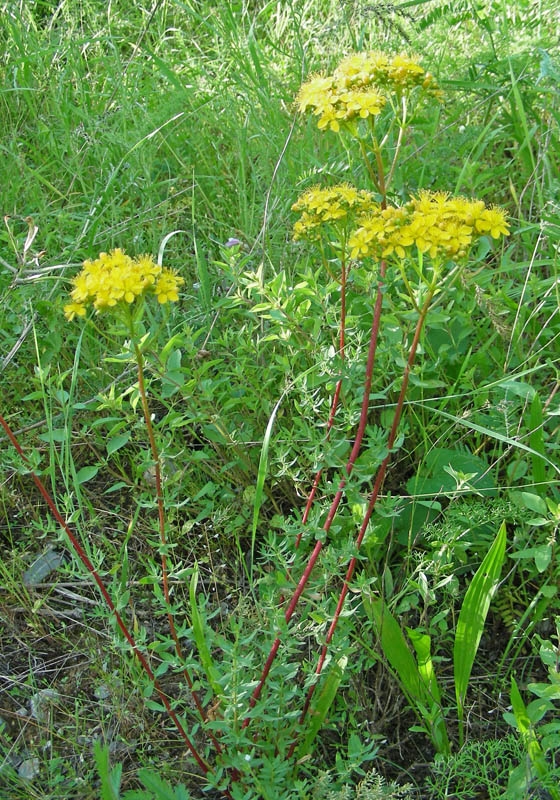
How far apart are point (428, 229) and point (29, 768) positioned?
1.39m

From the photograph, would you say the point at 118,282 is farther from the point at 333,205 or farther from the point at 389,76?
the point at 389,76

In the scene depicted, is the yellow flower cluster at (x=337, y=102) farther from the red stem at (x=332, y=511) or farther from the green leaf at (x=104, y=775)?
the green leaf at (x=104, y=775)

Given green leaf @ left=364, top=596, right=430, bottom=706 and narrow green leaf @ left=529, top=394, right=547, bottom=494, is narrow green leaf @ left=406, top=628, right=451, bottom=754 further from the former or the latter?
narrow green leaf @ left=529, top=394, right=547, bottom=494

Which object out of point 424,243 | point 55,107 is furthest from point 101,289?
point 55,107

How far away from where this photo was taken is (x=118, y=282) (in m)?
1.21

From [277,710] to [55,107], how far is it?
2.38 m

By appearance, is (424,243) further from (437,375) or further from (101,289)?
(437,375)

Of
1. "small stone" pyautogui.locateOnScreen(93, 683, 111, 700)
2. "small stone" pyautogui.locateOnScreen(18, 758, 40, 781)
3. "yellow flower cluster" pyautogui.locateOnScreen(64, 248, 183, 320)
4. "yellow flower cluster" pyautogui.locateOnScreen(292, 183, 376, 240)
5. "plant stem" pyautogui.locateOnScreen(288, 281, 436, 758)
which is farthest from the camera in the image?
"small stone" pyautogui.locateOnScreen(93, 683, 111, 700)

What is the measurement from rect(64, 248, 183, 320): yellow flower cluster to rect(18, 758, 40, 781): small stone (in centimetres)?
100

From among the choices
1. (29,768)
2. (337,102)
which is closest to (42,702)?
(29,768)

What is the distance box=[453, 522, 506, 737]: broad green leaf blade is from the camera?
1524 millimetres

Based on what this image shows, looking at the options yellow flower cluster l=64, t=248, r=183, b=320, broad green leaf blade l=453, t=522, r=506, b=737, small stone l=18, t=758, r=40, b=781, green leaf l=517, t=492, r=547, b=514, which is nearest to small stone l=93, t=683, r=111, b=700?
small stone l=18, t=758, r=40, b=781

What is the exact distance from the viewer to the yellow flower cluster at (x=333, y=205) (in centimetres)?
147

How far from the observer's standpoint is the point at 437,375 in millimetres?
2092
